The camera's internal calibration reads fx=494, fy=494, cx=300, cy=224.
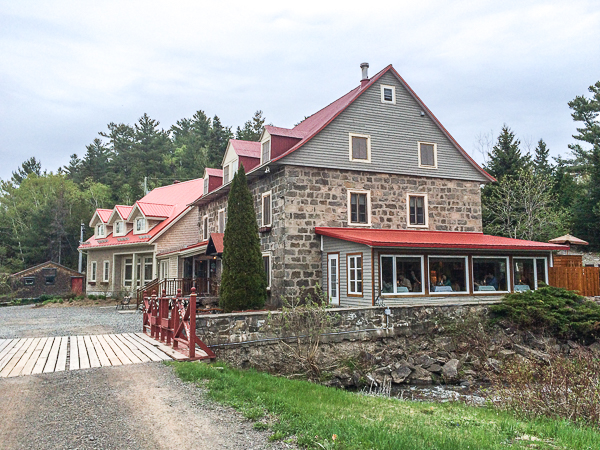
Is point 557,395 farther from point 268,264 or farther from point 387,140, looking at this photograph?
point 387,140

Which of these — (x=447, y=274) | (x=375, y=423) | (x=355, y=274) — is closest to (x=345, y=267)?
(x=355, y=274)

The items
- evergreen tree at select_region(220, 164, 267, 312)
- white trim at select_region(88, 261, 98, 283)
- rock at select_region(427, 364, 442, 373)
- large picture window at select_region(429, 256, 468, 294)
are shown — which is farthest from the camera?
white trim at select_region(88, 261, 98, 283)

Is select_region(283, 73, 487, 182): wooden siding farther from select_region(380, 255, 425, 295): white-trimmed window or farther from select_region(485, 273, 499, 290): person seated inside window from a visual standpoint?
select_region(485, 273, 499, 290): person seated inside window

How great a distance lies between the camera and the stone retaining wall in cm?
1199

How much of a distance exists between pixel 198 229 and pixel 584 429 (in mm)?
25340

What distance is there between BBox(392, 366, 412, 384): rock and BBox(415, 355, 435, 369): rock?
0.64 metres

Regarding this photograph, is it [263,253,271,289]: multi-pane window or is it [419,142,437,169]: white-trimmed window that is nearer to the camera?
[263,253,271,289]: multi-pane window

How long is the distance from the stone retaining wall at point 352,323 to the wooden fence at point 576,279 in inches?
177

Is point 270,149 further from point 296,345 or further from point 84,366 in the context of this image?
point 84,366

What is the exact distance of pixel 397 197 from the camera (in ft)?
68.4

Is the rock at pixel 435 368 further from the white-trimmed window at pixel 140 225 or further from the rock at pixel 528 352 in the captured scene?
the white-trimmed window at pixel 140 225

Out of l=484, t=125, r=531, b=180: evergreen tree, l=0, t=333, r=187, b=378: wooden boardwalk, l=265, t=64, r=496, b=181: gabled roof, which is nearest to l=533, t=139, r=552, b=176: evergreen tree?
l=484, t=125, r=531, b=180: evergreen tree

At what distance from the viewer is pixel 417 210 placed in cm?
2133

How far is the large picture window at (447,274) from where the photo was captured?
17.4 metres
